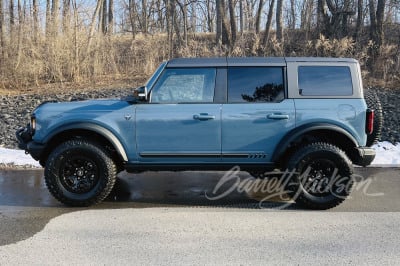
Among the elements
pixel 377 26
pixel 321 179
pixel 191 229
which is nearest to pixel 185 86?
pixel 191 229

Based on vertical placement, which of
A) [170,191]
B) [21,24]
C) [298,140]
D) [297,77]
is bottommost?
[170,191]

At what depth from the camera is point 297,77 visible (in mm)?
Answer: 5984

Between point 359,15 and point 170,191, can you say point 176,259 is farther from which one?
point 359,15

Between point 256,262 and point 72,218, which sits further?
point 72,218

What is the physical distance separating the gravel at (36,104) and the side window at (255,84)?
5.22m

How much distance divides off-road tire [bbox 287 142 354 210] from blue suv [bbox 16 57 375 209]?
0.04ft

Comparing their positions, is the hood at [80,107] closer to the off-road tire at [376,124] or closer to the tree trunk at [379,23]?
the off-road tire at [376,124]

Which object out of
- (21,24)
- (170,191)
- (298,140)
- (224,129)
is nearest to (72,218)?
(170,191)

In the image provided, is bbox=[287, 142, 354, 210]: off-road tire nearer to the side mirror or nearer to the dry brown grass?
the side mirror

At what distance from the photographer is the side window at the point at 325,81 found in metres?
5.91

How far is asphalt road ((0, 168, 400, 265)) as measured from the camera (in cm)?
428

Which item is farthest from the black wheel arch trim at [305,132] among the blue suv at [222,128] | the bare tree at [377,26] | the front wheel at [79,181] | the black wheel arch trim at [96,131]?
the bare tree at [377,26]

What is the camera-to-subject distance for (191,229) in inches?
198

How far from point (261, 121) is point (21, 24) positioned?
14283 mm
